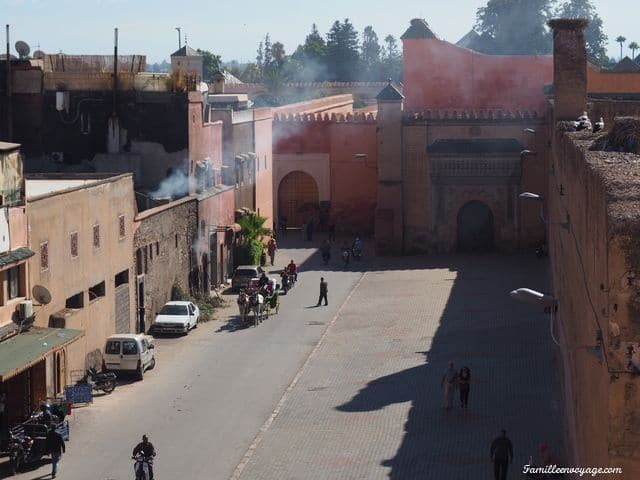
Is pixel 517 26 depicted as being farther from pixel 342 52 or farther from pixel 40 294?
pixel 40 294

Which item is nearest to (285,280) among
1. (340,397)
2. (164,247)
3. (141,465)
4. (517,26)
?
(164,247)

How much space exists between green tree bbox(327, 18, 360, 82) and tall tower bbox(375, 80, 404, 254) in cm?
8322

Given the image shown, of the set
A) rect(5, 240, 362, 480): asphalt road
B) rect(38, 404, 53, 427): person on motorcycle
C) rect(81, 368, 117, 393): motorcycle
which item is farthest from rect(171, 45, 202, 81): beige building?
rect(38, 404, 53, 427): person on motorcycle

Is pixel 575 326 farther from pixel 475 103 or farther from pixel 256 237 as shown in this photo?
pixel 475 103

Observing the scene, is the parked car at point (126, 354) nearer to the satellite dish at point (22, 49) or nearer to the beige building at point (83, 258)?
the beige building at point (83, 258)

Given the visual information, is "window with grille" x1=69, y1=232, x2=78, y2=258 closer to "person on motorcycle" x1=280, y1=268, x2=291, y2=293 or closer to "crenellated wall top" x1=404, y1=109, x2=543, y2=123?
"person on motorcycle" x1=280, y1=268, x2=291, y2=293

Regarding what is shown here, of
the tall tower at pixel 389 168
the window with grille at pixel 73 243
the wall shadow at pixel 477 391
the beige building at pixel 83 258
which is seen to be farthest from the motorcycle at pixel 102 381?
the tall tower at pixel 389 168

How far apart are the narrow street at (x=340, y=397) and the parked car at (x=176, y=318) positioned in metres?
0.37

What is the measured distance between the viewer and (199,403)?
2712cm

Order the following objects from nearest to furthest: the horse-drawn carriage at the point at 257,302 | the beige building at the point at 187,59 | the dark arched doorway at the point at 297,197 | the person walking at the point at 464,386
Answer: the person walking at the point at 464,386 → the horse-drawn carriage at the point at 257,302 → the dark arched doorway at the point at 297,197 → the beige building at the point at 187,59

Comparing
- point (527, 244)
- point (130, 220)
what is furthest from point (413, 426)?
point (527, 244)

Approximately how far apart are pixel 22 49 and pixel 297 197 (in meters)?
18.7

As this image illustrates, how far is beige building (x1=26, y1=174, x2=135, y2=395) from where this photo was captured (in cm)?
2703

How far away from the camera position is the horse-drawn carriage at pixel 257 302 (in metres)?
36.1
